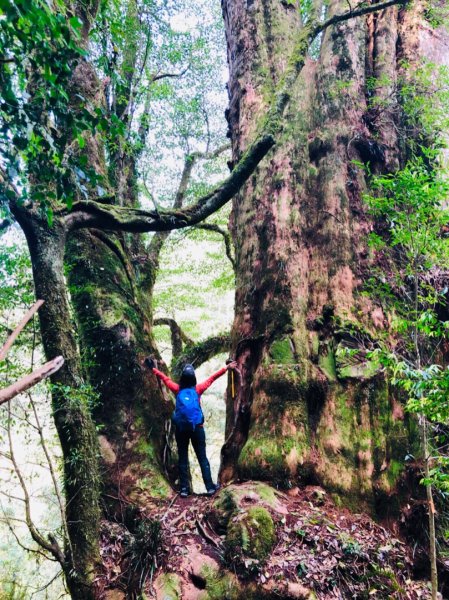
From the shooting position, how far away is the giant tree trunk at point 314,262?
4.95 metres

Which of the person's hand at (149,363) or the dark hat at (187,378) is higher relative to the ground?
the person's hand at (149,363)

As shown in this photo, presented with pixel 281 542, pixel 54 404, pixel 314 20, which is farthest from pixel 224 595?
pixel 314 20

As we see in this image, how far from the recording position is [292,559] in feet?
12.8

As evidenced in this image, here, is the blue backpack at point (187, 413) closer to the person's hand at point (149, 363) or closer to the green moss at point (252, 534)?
the person's hand at point (149, 363)

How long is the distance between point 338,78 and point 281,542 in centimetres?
678

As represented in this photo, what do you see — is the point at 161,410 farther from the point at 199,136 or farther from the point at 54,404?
the point at 199,136

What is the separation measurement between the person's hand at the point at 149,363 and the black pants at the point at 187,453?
0.92 metres

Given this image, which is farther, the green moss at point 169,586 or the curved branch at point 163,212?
the curved branch at point 163,212

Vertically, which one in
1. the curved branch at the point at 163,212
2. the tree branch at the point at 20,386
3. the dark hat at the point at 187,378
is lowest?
the dark hat at the point at 187,378

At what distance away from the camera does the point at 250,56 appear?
7.90 metres

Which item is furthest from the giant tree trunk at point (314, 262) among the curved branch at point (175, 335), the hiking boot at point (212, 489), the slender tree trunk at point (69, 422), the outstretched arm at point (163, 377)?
the curved branch at point (175, 335)

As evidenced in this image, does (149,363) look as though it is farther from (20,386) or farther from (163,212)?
(20,386)

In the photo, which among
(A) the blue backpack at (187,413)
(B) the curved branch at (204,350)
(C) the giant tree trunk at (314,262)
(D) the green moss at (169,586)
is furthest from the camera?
(B) the curved branch at (204,350)

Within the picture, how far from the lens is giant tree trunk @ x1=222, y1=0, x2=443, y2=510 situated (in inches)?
195
